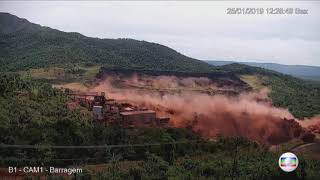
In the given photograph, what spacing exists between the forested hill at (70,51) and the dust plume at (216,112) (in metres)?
11.9

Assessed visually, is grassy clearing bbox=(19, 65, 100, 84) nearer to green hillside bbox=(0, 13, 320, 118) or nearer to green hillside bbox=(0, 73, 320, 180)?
green hillside bbox=(0, 13, 320, 118)

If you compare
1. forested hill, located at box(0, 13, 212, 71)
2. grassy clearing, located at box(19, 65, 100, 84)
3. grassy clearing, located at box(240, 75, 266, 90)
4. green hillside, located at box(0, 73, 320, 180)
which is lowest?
green hillside, located at box(0, 73, 320, 180)

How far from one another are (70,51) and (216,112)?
1157 inches

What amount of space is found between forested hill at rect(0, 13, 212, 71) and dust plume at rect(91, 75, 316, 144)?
467 inches

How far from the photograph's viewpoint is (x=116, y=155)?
32.5 m

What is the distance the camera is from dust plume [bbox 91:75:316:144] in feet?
138

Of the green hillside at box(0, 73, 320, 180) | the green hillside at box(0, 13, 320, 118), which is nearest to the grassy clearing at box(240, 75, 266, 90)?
the green hillside at box(0, 13, 320, 118)

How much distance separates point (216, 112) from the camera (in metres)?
44.3

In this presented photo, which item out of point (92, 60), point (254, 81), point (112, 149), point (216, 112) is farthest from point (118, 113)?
point (254, 81)

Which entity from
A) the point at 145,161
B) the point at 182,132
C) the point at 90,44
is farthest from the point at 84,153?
the point at 90,44

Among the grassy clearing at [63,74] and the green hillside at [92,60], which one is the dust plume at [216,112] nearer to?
the grassy clearing at [63,74]

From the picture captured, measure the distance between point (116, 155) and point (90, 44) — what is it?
45905 mm

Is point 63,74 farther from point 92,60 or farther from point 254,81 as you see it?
point 254,81

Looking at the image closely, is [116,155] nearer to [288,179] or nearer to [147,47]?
[288,179]
